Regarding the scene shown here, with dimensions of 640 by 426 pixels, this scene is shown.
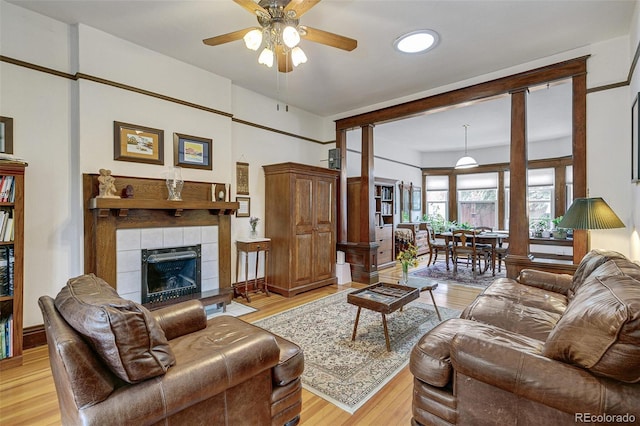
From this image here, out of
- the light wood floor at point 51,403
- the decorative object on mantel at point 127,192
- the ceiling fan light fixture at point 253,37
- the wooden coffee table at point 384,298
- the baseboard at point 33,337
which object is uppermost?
the ceiling fan light fixture at point 253,37

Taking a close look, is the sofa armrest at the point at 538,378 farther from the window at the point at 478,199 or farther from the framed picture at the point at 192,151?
the window at the point at 478,199

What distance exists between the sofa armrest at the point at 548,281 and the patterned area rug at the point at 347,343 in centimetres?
94

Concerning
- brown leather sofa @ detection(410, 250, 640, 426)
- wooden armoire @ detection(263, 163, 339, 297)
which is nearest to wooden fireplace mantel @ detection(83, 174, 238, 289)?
wooden armoire @ detection(263, 163, 339, 297)

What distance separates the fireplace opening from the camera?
3.30 metres

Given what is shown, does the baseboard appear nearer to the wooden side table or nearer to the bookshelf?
the bookshelf

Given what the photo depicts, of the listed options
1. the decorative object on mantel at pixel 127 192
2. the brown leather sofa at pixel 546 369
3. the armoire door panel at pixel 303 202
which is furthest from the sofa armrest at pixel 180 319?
the armoire door panel at pixel 303 202

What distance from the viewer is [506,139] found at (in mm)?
7199

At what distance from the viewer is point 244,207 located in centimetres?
447

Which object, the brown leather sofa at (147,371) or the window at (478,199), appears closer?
the brown leather sofa at (147,371)

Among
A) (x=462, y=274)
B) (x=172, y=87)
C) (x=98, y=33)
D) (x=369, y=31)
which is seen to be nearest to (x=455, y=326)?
(x=369, y=31)

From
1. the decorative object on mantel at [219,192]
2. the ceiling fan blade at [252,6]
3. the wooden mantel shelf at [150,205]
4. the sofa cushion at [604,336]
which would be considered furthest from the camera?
the decorative object on mantel at [219,192]

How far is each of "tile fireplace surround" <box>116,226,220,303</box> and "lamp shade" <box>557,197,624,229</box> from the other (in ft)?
12.3

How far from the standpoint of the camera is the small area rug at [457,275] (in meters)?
5.30

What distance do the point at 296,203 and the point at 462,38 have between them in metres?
2.79
